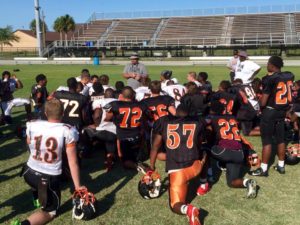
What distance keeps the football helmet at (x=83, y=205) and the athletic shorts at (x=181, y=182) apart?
1176mm

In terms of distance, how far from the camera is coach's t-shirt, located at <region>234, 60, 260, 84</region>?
414 inches

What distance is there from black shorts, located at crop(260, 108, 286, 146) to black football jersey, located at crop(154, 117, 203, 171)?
5.64ft

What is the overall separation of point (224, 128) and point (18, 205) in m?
3.69

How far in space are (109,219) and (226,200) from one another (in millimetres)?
1914

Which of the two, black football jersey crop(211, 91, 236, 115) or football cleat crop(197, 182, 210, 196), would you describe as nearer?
football cleat crop(197, 182, 210, 196)

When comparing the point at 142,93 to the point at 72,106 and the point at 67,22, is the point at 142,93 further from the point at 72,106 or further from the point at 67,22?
the point at 67,22

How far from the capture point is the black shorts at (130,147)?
24.2ft

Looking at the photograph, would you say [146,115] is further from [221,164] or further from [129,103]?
[221,164]

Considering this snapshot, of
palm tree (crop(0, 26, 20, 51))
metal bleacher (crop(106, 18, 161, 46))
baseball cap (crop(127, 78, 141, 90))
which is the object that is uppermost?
palm tree (crop(0, 26, 20, 51))

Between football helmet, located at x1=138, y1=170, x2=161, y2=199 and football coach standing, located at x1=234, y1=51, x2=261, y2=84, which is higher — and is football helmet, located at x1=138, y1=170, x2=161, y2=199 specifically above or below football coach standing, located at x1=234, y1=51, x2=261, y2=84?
below

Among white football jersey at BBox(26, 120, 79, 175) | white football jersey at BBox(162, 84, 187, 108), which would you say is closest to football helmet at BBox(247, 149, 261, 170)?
white football jersey at BBox(162, 84, 187, 108)

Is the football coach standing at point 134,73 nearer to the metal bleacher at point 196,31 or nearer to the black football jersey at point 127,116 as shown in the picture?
the black football jersey at point 127,116

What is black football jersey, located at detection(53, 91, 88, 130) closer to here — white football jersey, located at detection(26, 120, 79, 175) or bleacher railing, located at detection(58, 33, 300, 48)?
white football jersey, located at detection(26, 120, 79, 175)

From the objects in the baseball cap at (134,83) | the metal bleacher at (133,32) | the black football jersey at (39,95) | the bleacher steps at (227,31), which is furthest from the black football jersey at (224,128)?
the metal bleacher at (133,32)
